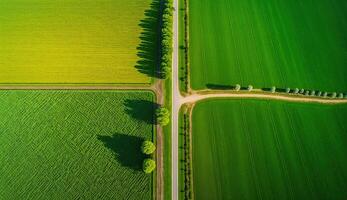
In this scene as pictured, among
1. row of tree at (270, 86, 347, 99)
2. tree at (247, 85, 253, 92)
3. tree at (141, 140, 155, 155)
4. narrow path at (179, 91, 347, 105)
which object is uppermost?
tree at (247, 85, 253, 92)

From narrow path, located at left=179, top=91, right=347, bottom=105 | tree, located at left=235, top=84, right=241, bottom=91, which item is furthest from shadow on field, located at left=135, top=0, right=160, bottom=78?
tree, located at left=235, top=84, right=241, bottom=91

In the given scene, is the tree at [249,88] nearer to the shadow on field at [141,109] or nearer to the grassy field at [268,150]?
the grassy field at [268,150]

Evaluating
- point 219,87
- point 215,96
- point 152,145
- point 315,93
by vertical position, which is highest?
point 219,87

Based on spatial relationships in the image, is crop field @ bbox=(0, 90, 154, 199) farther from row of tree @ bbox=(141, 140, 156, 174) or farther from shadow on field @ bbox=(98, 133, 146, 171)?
row of tree @ bbox=(141, 140, 156, 174)

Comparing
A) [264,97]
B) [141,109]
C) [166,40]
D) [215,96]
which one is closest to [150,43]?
[166,40]

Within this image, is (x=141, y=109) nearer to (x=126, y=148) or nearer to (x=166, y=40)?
(x=126, y=148)
